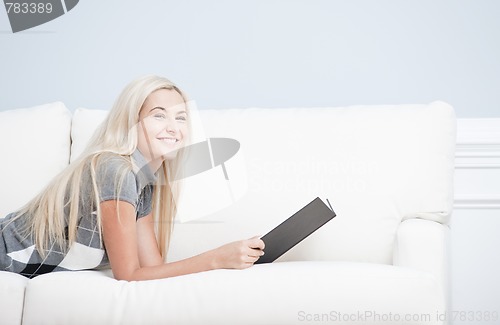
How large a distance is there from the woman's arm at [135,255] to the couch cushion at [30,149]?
49 centimetres

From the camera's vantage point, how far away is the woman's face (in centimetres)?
187

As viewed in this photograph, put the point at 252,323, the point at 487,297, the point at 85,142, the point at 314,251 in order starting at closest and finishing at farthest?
1. the point at 252,323
2. the point at 314,251
3. the point at 85,142
4. the point at 487,297

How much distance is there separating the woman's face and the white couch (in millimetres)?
161

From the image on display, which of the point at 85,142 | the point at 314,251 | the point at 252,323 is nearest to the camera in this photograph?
the point at 252,323

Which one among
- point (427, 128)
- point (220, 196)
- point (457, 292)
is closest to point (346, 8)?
point (427, 128)

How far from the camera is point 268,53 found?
2.41 metres

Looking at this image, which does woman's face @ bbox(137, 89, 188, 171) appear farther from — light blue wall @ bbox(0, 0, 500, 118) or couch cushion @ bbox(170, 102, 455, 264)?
light blue wall @ bbox(0, 0, 500, 118)

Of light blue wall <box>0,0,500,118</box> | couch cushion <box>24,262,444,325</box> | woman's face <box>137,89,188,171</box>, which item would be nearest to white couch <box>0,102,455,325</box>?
couch cushion <box>24,262,444,325</box>

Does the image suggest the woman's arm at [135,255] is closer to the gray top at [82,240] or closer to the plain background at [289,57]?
the gray top at [82,240]

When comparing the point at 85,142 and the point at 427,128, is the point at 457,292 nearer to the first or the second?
the point at 427,128

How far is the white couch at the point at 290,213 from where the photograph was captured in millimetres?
1437

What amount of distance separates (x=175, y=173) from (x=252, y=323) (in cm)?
65

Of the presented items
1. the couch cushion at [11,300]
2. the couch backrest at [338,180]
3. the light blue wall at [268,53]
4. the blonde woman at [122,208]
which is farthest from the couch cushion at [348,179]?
the couch cushion at [11,300]

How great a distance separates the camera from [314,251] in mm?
1889
